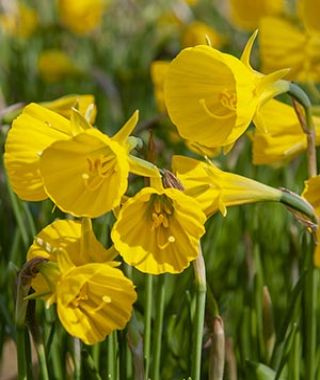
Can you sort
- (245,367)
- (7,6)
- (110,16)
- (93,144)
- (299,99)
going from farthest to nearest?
1. (110,16)
2. (7,6)
3. (245,367)
4. (299,99)
5. (93,144)

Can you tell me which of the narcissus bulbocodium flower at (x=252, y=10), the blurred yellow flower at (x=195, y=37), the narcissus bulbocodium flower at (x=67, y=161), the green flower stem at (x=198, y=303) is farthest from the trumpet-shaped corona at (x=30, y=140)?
the blurred yellow flower at (x=195, y=37)

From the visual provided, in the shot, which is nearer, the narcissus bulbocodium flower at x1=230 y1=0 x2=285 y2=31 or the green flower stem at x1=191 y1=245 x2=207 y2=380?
the green flower stem at x1=191 y1=245 x2=207 y2=380

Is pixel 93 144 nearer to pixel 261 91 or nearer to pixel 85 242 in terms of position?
pixel 85 242

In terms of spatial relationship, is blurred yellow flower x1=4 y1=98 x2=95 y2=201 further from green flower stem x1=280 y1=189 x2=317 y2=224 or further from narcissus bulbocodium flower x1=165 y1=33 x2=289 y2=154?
green flower stem x1=280 y1=189 x2=317 y2=224

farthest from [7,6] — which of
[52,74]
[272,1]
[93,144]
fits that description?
[93,144]

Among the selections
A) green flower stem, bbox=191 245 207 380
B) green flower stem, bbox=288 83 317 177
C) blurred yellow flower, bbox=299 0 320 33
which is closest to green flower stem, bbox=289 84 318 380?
green flower stem, bbox=288 83 317 177

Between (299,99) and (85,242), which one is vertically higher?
(299,99)
